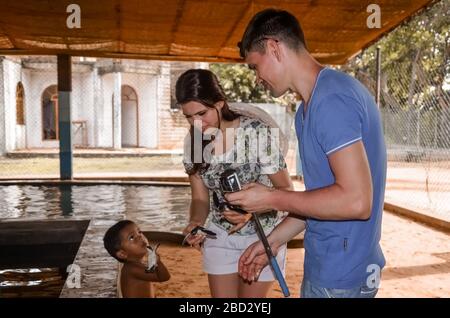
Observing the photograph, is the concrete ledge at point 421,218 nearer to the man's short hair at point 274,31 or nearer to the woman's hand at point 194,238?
the woman's hand at point 194,238

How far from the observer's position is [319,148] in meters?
1.66

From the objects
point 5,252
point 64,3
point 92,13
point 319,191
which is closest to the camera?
point 319,191

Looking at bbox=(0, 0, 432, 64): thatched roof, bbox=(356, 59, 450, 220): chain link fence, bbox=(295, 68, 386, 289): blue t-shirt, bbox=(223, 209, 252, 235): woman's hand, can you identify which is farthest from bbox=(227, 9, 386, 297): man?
bbox=(356, 59, 450, 220): chain link fence

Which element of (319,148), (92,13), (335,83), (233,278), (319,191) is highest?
(92,13)

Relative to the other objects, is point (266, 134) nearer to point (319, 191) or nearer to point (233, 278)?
point (233, 278)

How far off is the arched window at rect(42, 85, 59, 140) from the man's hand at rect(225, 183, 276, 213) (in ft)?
73.5

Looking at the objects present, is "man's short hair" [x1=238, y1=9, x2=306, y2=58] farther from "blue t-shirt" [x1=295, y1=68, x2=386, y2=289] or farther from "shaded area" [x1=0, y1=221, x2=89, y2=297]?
"shaded area" [x1=0, y1=221, x2=89, y2=297]

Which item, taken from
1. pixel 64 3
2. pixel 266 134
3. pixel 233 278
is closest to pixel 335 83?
pixel 266 134

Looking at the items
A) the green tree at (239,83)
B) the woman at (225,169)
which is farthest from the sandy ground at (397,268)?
the green tree at (239,83)

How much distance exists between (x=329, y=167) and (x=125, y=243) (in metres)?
2.34

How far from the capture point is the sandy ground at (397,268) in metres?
4.59

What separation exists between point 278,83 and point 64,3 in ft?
18.1

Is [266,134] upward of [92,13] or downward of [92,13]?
downward

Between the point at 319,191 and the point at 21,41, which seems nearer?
the point at 319,191
